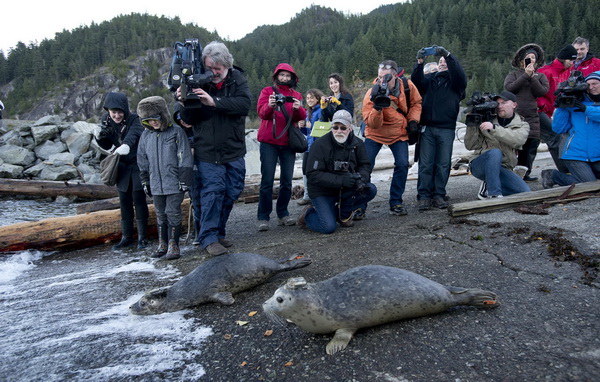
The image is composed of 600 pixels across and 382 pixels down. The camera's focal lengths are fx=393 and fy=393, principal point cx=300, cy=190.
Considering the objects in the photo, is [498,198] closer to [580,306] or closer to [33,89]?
[580,306]

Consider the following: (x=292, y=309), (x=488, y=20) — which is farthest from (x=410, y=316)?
(x=488, y=20)

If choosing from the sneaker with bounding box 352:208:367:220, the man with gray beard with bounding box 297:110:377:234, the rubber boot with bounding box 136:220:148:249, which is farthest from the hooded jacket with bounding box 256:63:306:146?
the rubber boot with bounding box 136:220:148:249

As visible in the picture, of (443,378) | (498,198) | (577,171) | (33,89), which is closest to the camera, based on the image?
(443,378)

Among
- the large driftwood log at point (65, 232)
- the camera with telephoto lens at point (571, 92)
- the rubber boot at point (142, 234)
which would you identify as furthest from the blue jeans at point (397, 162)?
the rubber boot at point (142, 234)

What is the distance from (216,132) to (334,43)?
331ft

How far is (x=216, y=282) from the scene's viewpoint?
337cm

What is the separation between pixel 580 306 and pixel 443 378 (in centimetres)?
128

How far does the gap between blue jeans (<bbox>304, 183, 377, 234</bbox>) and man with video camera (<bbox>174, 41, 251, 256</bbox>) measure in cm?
118

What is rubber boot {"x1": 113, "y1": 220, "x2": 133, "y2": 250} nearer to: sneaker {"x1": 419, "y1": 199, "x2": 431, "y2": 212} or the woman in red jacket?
the woman in red jacket

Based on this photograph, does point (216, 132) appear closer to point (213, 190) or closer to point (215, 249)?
point (213, 190)

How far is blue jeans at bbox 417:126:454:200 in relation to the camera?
18.5 feet

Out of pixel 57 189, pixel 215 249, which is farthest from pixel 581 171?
pixel 57 189

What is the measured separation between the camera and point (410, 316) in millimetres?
2557

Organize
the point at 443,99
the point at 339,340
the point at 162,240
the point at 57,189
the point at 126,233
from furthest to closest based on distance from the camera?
1. the point at 57,189
2. the point at 126,233
3. the point at 443,99
4. the point at 162,240
5. the point at 339,340
